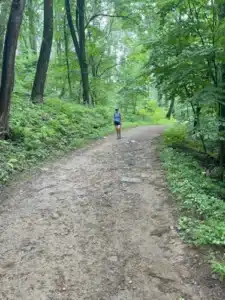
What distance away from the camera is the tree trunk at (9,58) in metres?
9.35

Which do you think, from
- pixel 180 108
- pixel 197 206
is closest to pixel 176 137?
pixel 180 108

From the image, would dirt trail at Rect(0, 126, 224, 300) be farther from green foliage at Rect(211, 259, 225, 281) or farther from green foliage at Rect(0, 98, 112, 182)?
green foliage at Rect(0, 98, 112, 182)

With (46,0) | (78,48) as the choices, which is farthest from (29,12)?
(78,48)

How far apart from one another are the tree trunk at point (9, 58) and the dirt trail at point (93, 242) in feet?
8.69

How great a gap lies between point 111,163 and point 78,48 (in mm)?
12466

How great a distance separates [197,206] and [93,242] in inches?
89.2

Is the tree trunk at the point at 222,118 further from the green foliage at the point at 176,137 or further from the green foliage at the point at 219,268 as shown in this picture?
the green foliage at the point at 219,268

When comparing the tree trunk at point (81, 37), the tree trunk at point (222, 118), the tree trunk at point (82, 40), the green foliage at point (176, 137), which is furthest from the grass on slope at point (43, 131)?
the tree trunk at point (222, 118)

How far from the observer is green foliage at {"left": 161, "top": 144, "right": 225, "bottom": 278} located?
193 inches

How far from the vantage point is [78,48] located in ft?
64.9

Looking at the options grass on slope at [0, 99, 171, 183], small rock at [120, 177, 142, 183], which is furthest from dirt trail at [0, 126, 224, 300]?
grass on slope at [0, 99, 171, 183]

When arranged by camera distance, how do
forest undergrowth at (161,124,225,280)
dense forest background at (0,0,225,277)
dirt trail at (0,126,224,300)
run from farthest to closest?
dense forest background at (0,0,225,277) < forest undergrowth at (161,124,225,280) < dirt trail at (0,126,224,300)

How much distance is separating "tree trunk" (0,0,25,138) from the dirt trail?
2650 mm

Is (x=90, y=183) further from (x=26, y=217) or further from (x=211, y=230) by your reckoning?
(x=211, y=230)
